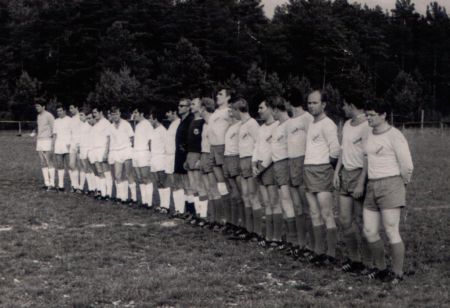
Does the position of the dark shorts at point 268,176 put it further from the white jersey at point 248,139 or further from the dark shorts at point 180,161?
the dark shorts at point 180,161

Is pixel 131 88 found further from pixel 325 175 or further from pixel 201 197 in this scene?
pixel 325 175

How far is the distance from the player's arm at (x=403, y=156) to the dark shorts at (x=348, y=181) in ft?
2.22

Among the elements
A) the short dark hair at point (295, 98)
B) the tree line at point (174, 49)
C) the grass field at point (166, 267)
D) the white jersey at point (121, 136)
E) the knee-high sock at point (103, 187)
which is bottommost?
the grass field at point (166, 267)

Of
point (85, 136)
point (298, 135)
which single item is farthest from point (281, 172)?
point (85, 136)

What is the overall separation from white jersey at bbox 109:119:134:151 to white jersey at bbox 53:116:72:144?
237 cm

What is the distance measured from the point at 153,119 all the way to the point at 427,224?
6403mm

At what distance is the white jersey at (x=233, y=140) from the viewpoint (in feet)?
35.2

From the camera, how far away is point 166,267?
840cm

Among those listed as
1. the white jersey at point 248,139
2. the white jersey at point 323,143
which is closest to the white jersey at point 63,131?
the white jersey at point 248,139

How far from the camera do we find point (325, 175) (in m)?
8.48

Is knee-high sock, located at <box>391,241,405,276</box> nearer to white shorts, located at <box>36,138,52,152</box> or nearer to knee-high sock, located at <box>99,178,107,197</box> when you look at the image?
knee-high sock, located at <box>99,178,107,197</box>

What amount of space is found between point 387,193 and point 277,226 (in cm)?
271

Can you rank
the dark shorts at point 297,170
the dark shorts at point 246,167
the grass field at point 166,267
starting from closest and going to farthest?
1. the grass field at point 166,267
2. the dark shorts at point 297,170
3. the dark shorts at point 246,167

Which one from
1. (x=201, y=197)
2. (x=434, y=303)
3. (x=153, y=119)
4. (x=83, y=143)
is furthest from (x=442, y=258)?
(x=83, y=143)
